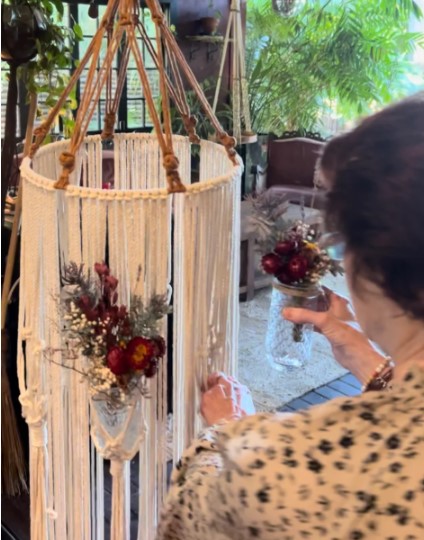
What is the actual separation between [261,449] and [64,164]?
0.63 metres

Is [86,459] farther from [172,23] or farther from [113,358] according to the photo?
[172,23]

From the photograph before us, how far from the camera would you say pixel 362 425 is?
2.69 ft

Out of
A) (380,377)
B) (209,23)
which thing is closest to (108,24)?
(380,377)

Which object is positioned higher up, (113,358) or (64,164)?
(64,164)

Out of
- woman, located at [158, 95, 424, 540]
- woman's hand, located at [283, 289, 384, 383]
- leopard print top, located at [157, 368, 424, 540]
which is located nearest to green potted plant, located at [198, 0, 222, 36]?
woman's hand, located at [283, 289, 384, 383]

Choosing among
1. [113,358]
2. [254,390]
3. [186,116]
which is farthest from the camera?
[254,390]

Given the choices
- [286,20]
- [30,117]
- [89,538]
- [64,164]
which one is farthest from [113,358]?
[286,20]

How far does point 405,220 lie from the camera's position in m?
0.83

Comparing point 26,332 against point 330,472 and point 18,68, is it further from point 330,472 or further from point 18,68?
point 18,68

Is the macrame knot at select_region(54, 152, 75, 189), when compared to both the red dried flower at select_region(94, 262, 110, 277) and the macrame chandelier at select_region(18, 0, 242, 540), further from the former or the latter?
the red dried flower at select_region(94, 262, 110, 277)

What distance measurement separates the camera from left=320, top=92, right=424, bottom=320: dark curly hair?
83 centimetres

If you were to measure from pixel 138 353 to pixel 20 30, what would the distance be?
1054 mm

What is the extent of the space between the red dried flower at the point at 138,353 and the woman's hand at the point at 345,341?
1.20ft

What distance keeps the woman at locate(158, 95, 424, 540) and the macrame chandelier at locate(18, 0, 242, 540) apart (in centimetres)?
36
